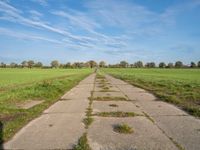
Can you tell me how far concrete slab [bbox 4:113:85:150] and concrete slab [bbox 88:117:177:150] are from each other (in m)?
0.48

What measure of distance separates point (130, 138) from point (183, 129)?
6.16 feet

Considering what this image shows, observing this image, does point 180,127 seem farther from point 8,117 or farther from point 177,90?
point 177,90

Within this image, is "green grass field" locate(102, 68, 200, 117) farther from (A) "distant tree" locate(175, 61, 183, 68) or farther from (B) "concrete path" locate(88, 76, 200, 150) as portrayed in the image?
(A) "distant tree" locate(175, 61, 183, 68)

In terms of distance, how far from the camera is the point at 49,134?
684 cm

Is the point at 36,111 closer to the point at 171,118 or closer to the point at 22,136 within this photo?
the point at 22,136

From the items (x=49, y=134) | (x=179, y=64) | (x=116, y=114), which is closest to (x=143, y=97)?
(x=116, y=114)

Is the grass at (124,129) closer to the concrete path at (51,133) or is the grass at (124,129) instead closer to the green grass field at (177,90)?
the concrete path at (51,133)

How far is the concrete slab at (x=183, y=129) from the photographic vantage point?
6.02 meters

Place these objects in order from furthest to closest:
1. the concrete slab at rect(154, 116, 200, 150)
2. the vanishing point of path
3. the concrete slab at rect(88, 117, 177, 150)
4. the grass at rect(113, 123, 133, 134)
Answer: the grass at rect(113, 123, 133, 134) < the concrete slab at rect(154, 116, 200, 150) < the vanishing point of path < the concrete slab at rect(88, 117, 177, 150)

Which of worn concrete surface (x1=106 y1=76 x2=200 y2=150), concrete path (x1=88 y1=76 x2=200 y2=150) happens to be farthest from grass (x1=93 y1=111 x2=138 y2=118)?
worn concrete surface (x1=106 y1=76 x2=200 y2=150)

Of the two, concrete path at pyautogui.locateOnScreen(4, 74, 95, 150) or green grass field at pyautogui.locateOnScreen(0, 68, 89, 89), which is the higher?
concrete path at pyautogui.locateOnScreen(4, 74, 95, 150)

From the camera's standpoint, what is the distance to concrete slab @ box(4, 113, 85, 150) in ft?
19.2

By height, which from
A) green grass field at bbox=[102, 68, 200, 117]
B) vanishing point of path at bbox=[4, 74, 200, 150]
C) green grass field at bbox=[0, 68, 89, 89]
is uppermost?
vanishing point of path at bbox=[4, 74, 200, 150]

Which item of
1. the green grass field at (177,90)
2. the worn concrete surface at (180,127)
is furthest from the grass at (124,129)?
the green grass field at (177,90)
